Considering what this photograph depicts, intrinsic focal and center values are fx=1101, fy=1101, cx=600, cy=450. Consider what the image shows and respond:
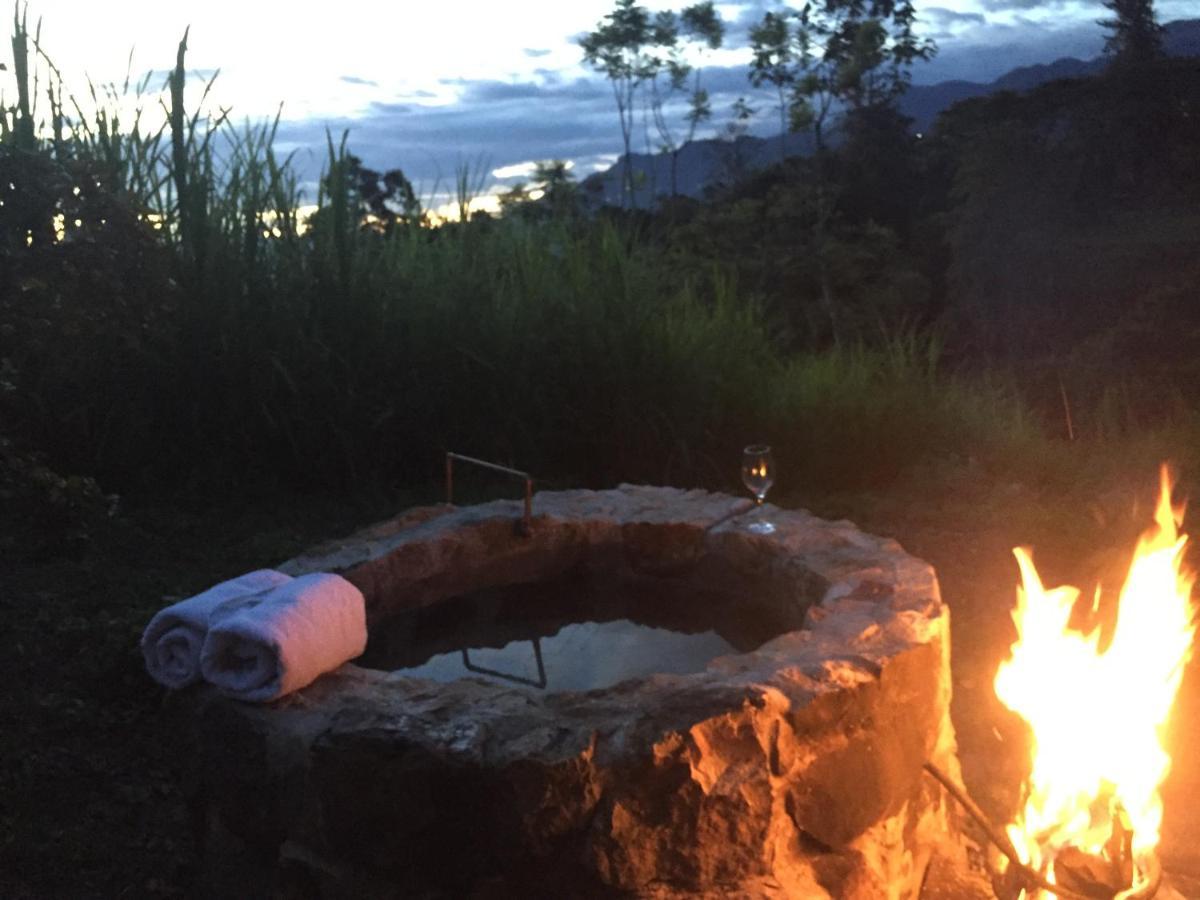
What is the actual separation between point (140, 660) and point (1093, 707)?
2.14 meters

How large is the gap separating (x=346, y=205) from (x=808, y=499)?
7.19 feet

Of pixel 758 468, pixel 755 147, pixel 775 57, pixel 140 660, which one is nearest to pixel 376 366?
pixel 140 660

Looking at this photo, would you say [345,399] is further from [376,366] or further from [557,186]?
[557,186]

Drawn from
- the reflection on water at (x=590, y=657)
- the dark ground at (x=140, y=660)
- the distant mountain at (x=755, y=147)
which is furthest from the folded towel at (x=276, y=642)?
the distant mountain at (x=755, y=147)

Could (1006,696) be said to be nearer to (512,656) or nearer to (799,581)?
→ (799,581)

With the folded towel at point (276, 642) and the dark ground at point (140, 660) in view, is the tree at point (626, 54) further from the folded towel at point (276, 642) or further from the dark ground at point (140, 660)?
the folded towel at point (276, 642)

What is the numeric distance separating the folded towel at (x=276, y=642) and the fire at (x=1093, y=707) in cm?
124

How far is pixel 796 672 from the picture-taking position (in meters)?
1.80

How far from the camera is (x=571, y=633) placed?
247 centimetres

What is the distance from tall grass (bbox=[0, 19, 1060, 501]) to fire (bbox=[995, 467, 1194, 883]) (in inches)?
88.9

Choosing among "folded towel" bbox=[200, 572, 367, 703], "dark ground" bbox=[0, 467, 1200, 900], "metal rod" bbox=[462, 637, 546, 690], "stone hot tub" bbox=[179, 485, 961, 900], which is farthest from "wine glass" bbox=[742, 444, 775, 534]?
"folded towel" bbox=[200, 572, 367, 703]

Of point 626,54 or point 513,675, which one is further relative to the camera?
point 626,54

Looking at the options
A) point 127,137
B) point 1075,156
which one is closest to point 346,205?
point 127,137

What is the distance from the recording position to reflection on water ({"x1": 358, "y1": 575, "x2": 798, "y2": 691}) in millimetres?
2275
